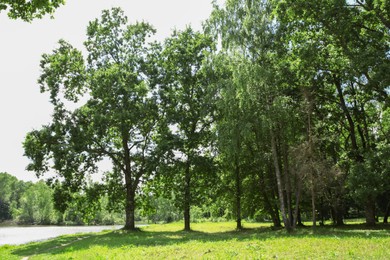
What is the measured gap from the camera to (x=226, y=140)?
96.3 feet

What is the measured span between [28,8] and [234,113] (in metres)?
19.5

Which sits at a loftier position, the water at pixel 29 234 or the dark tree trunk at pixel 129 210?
the dark tree trunk at pixel 129 210

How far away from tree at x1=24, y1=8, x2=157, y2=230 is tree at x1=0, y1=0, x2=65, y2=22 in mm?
20677

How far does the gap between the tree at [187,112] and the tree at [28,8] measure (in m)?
23.2

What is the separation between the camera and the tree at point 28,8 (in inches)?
491

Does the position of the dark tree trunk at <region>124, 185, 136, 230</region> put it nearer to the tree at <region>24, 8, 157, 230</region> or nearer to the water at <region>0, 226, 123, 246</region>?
the tree at <region>24, 8, 157, 230</region>

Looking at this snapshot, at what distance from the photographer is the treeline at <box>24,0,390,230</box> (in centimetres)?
2741

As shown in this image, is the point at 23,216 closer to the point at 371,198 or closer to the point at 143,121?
the point at 143,121

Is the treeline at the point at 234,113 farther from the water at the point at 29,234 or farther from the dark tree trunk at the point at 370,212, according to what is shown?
the water at the point at 29,234

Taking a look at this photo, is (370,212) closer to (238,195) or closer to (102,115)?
(238,195)

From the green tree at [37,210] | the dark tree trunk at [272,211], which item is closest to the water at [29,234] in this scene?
the dark tree trunk at [272,211]

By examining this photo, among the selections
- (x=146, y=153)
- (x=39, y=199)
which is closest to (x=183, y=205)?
(x=146, y=153)

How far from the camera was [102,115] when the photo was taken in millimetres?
33812

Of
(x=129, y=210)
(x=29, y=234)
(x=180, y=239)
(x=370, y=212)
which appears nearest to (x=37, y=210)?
(x=29, y=234)
